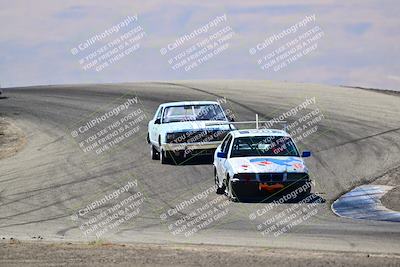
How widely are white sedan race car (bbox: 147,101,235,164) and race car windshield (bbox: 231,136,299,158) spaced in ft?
9.36

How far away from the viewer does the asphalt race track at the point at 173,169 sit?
15.0 meters

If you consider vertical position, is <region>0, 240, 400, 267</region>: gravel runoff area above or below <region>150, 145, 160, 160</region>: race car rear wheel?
above

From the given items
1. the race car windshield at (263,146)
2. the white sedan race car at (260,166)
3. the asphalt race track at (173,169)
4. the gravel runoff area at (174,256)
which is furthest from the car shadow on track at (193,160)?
the gravel runoff area at (174,256)

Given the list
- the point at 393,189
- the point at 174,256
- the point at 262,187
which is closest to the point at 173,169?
the point at 262,187

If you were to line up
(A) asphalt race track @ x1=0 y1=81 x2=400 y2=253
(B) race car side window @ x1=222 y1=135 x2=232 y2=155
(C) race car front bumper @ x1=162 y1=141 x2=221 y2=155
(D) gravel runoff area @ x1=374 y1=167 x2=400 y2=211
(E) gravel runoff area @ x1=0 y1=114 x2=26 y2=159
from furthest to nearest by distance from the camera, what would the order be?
(E) gravel runoff area @ x1=0 y1=114 x2=26 y2=159
(C) race car front bumper @ x1=162 y1=141 x2=221 y2=155
(B) race car side window @ x1=222 y1=135 x2=232 y2=155
(D) gravel runoff area @ x1=374 y1=167 x2=400 y2=211
(A) asphalt race track @ x1=0 y1=81 x2=400 y2=253

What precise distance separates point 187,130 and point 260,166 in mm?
5253

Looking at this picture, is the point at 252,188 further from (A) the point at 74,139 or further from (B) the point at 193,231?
(A) the point at 74,139

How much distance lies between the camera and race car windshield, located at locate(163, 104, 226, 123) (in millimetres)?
24375

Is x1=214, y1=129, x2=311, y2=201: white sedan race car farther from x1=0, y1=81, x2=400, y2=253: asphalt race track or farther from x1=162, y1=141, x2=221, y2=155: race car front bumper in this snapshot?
x1=162, y1=141, x2=221, y2=155: race car front bumper

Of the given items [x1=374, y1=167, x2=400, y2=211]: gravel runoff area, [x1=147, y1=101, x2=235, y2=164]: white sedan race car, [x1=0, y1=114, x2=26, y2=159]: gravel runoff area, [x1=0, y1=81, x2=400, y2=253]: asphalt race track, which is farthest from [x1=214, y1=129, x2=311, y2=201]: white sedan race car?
[x1=0, y1=114, x2=26, y2=159]: gravel runoff area

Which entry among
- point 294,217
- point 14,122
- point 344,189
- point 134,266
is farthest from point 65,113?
point 134,266

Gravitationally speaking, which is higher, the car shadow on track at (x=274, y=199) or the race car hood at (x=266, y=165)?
the race car hood at (x=266, y=165)

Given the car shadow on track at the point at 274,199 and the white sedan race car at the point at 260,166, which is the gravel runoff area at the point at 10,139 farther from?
the car shadow on track at the point at 274,199

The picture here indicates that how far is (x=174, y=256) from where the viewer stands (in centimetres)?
1159
